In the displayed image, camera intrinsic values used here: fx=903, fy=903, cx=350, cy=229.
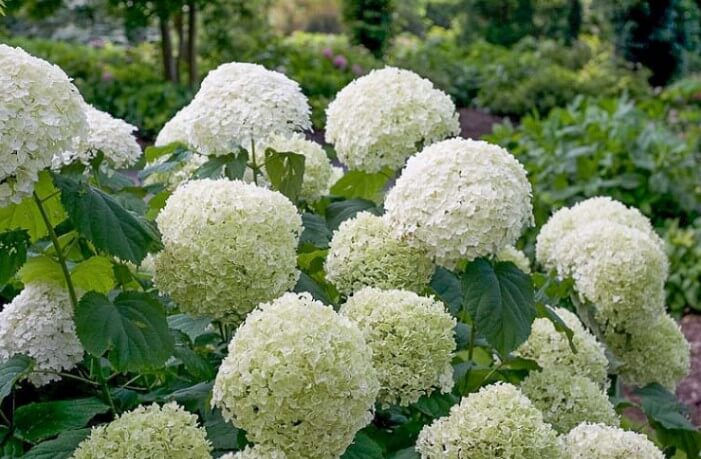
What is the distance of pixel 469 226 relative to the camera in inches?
59.1

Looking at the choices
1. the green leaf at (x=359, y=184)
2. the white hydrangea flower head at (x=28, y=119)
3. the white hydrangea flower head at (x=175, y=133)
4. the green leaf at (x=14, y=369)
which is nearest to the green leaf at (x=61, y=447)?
the green leaf at (x=14, y=369)

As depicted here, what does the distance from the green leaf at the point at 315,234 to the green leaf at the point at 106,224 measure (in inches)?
19.0

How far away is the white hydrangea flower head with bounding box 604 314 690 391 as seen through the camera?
220cm

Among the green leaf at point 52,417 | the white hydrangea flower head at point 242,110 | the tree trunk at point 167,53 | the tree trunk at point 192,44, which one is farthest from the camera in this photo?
the tree trunk at point 167,53

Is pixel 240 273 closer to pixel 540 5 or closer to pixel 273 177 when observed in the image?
pixel 273 177

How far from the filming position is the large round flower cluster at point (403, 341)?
1.42 m

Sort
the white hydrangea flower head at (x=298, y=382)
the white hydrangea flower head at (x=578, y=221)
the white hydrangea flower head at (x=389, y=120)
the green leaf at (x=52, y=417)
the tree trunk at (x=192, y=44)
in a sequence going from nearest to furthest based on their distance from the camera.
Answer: the white hydrangea flower head at (x=298, y=382)
the green leaf at (x=52, y=417)
the white hydrangea flower head at (x=389, y=120)
the white hydrangea flower head at (x=578, y=221)
the tree trunk at (x=192, y=44)

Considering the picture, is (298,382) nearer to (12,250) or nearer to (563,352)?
(12,250)

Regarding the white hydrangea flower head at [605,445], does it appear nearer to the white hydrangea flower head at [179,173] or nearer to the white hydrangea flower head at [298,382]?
the white hydrangea flower head at [298,382]

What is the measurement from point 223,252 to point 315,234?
44 cm

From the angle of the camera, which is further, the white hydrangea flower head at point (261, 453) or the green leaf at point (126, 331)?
the green leaf at point (126, 331)

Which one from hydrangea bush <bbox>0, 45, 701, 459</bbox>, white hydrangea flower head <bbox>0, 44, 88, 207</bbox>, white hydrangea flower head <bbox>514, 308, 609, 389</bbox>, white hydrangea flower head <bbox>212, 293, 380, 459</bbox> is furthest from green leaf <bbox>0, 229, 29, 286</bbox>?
white hydrangea flower head <bbox>514, 308, 609, 389</bbox>

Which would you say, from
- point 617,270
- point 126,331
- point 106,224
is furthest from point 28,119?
point 617,270

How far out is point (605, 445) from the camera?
1513 mm
